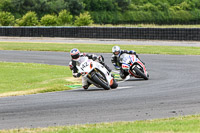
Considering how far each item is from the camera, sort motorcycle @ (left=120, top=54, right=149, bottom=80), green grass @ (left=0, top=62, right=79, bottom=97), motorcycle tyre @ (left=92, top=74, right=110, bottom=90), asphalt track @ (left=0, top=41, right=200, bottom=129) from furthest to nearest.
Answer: motorcycle @ (left=120, top=54, right=149, bottom=80)
green grass @ (left=0, top=62, right=79, bottom=97)
motorcycle tyre @ (left=92, top=74, right=110, bottom=90)
asphalt track @ (left=0, top=41, right=200, bottom=129)

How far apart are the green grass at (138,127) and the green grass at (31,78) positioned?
5.79m

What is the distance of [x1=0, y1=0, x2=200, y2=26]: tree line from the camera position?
6412 cm

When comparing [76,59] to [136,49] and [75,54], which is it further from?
[136,49]

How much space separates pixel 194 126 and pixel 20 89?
795 centimetres

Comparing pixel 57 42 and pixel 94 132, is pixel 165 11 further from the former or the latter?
pixel 94 132

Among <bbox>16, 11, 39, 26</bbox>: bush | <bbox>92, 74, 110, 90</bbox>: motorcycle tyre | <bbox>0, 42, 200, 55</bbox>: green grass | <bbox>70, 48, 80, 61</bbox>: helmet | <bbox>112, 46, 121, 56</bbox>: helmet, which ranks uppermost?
<bbox>70, 48, 80, 61</bbox>: helmet

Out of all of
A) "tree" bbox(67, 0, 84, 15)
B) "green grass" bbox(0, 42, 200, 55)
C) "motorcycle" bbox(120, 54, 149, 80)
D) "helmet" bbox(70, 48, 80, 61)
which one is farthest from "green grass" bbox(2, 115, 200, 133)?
"tree" bbox(67, 0, 84, 15)

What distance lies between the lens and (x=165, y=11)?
248 feet

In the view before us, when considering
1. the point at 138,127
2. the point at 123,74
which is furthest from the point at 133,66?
the point at 138,127

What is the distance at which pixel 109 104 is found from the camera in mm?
11188

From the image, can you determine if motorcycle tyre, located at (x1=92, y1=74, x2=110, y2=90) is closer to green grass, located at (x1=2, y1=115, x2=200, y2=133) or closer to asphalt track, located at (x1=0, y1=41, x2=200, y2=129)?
asphalt track, located at (x1=0, y1=41, x2=200, y2=129)

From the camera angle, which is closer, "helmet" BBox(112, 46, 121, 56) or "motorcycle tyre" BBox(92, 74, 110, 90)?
"motorcycle tyre" BBox(92, 74, 110, 90)

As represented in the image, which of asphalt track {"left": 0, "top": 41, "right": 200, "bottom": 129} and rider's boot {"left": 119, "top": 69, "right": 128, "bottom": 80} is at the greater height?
asphalt track {"left": 0, "top": 41, "right": 200, "bottom": 129}

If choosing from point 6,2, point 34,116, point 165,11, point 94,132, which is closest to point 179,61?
point 34,116
